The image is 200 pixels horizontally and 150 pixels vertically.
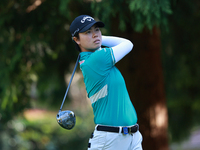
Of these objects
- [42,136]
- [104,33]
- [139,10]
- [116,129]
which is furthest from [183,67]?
[42,136]

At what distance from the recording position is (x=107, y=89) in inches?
112

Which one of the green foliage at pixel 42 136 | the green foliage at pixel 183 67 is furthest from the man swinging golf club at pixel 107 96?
the green foliage at pixel 42 136

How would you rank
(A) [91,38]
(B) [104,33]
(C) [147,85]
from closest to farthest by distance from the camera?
(A) [91,38], (B) [104,33], (C) [147,85]

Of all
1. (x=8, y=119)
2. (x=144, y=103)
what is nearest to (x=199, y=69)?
(x=144, y=103)

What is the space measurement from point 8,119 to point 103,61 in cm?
368

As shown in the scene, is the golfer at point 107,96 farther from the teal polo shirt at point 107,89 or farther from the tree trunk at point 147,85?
the tree trunk at point 147,85

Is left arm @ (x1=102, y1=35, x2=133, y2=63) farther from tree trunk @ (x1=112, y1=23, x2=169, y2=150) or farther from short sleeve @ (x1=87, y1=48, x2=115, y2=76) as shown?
tree trunk @ (x1=112, y1=23, x2=169, y2=150)

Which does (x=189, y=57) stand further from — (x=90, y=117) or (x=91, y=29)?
(x=90, y=117)

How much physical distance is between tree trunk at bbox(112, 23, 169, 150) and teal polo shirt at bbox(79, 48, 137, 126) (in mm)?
2376

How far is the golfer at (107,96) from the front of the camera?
2.80 metres

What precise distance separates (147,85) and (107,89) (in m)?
2.53

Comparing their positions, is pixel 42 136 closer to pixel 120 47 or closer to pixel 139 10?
pixel 139 10

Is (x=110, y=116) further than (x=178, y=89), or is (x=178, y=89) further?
(x=178, y=89)

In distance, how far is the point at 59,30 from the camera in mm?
5402
